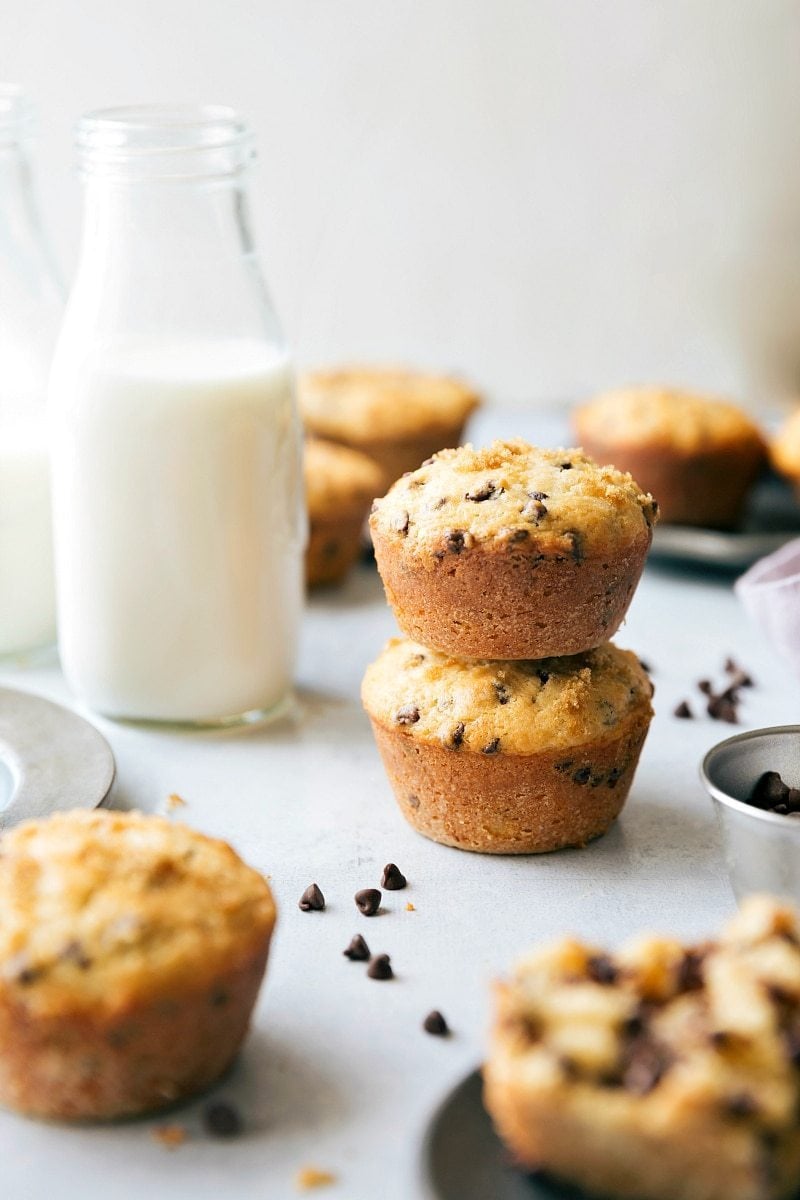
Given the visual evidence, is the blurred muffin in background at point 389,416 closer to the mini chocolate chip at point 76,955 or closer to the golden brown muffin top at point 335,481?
the golden brown muffin top at point 335,481

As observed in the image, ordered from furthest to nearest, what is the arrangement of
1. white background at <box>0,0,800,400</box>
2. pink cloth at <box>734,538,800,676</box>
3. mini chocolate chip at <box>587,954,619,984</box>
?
white background at <box>0,0,800,400</box>
pink cloth at <box>734,538,800,676</box>
mini chocolate chip at <box>587,954,619,984</box>

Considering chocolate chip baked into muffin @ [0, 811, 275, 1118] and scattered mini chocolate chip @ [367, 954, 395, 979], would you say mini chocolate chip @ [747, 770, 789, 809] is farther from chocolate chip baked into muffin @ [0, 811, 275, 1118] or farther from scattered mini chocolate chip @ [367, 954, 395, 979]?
chocolate chip baked into muffin @ [0, 811, 275, 1118]

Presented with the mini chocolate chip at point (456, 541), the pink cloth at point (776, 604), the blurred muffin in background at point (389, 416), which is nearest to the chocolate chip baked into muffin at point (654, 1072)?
the mini chocolate chip at point (456, 541)

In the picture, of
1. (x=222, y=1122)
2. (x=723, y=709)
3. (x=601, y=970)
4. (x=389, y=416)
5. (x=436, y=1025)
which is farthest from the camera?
(x=389, y=416)

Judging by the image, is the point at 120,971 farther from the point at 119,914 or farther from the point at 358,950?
the point at 358,950

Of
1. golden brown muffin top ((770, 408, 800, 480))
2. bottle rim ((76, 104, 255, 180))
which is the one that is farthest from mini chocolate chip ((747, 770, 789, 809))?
golden brown muffin top ((770, 408, 800, 480))

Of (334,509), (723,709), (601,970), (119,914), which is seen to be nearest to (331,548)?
(334,509)

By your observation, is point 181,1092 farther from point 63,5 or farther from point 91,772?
point 63,5
